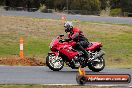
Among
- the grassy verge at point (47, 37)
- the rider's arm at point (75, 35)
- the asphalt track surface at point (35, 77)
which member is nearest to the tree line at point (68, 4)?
the grassy verge at point (47, 37)

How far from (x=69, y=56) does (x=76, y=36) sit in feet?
2.60

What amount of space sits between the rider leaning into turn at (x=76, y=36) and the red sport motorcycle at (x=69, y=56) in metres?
0.15

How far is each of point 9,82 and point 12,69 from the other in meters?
3.58

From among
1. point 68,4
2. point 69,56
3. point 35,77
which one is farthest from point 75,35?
point 68,4

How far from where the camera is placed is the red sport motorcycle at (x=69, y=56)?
17531 millimetres

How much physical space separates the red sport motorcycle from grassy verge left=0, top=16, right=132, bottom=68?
17.7 ft

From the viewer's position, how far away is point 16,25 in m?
37.1

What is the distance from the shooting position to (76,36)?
17328 mm

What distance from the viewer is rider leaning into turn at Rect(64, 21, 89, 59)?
1728cm

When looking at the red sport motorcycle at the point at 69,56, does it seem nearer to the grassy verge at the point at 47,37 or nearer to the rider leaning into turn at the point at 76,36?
the rider leaning into turn at the point at 76,36

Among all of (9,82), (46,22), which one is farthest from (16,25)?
(9,82)

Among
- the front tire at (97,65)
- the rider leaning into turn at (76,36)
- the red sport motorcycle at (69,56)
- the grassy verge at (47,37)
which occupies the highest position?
the rider leaning into turn at (76,36)

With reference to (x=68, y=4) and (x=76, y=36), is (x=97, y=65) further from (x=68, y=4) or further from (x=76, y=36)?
(x=68, y=4)

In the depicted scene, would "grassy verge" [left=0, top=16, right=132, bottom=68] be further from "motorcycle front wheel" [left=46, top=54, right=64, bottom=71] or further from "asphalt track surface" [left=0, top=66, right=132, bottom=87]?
"asphalt track surface" [left=0, top=66, right=132, bottom=87]
